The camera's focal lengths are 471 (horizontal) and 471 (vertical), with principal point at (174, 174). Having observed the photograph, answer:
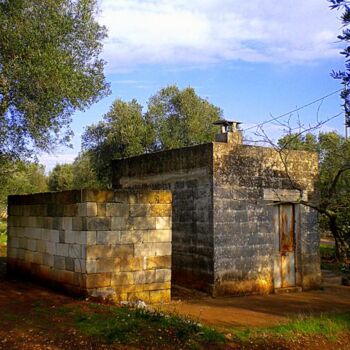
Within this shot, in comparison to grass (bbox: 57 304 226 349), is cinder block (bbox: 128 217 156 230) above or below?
above

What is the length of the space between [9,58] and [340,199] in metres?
7.77

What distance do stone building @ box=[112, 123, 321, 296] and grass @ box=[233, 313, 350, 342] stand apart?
10.7ft

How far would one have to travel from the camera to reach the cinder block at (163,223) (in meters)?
10.5

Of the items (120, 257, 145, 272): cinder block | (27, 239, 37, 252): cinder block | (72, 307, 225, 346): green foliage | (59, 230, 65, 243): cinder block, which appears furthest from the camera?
(27, 239, 37, 252): cinder block

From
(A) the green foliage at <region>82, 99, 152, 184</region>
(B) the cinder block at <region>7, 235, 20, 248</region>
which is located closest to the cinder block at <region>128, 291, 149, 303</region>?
(B) the cinder block at <region>7, 235, 20, 248</region>

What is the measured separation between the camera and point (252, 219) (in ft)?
41.5

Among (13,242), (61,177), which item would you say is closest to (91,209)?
(13,242)

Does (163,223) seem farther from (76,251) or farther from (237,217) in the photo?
(237,217)

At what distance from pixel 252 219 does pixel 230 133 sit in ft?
7.97

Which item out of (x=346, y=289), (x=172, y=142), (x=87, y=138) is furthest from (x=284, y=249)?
(x=87, y=138)

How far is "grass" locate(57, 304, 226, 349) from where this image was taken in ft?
23.0

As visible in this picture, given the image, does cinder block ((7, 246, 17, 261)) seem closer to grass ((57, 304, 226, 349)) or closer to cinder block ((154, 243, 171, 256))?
cinder block ((154, 243, 171, 256))

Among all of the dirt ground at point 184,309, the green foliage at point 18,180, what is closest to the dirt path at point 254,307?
the dirt ground at point 184,309

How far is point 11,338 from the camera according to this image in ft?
22.8
